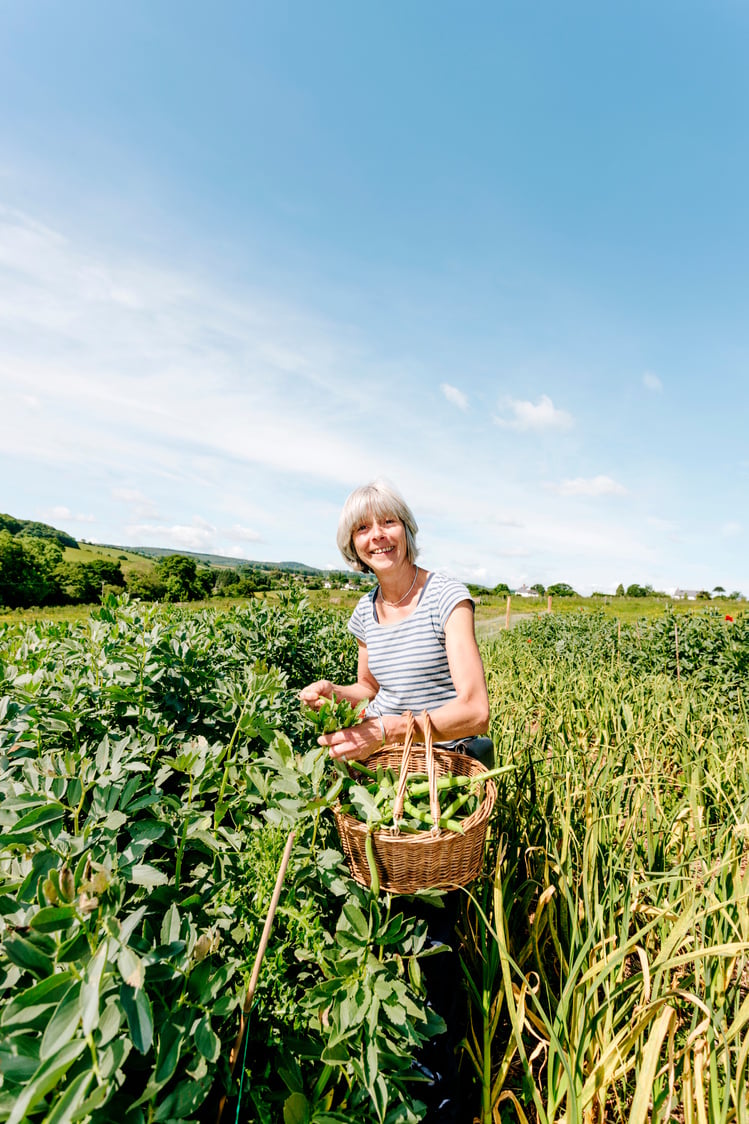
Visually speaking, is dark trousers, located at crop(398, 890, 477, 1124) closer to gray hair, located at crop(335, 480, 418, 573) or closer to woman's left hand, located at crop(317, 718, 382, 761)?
woman's left hand, located at crop(317, 718, 382, 761)

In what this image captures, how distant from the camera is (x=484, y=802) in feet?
4.31

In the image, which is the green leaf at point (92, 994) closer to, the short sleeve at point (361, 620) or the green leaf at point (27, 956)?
the green leaf at point (27, 956)

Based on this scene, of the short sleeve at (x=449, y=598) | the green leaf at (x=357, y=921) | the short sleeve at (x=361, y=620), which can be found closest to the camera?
the green leaf at (x=357, y=921)

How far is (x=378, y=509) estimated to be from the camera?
82.4 inches

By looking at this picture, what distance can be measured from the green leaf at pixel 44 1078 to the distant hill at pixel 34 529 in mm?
91290

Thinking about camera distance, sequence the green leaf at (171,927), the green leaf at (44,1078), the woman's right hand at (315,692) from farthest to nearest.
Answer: the woman's right hand at (315,692), the green leaf at (171,927), the green leaf at (44,1078)

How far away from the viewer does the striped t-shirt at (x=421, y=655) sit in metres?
1.86

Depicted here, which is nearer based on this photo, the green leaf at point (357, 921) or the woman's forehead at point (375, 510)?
the green leaf at point (357, 921)

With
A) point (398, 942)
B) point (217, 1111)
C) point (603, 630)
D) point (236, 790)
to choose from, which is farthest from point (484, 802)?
point (603, 630)

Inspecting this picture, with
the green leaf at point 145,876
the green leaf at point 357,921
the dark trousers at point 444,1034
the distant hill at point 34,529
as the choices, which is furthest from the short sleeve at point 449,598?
the distant hill at point 34,529

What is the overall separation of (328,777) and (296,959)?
1.18ft

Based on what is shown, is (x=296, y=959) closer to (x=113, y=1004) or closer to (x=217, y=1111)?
(x=217, y=1111)

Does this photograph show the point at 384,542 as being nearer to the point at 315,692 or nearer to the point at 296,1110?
the point at 315,692

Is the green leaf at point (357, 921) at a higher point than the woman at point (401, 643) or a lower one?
lower
